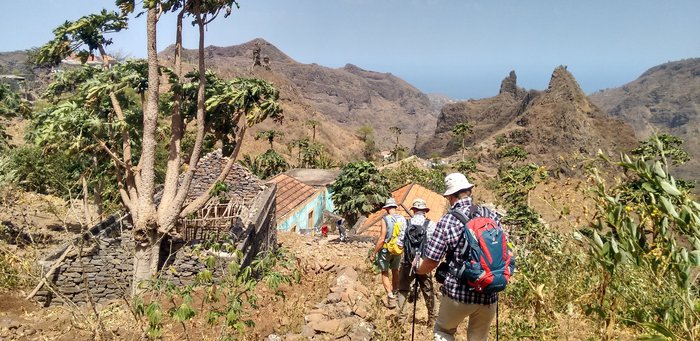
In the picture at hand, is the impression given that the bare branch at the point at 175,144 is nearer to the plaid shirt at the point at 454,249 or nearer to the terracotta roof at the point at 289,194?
the plaid shirt at the point at 454,249

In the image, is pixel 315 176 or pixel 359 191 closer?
pixel 359 191

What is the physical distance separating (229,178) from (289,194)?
9.52 m

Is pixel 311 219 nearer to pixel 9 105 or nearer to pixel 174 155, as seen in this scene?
pixel 9 105

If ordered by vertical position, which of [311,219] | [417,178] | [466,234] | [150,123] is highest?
[150,123]

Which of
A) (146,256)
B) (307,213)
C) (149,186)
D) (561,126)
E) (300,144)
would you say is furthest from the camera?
(561,126)

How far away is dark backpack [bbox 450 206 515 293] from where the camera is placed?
398 centimetres

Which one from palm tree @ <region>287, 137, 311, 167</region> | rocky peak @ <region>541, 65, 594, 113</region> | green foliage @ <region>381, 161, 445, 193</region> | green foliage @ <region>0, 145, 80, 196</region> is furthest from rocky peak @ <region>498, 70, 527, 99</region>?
green foliage @ <region>0, 145, 80, 196</region>

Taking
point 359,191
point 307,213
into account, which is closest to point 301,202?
point 307,213

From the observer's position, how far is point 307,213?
2538 cm

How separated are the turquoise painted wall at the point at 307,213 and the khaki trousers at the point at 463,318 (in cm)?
1803

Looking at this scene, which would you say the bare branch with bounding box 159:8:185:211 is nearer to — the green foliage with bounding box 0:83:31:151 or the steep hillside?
the green foliage with bounding box 0:83:31:151

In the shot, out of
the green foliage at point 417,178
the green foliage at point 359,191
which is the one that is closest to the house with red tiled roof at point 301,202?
the green foliage at point 359,191

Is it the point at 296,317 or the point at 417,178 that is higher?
the point at 296,317

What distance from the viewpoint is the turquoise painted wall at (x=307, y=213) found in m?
22.9
